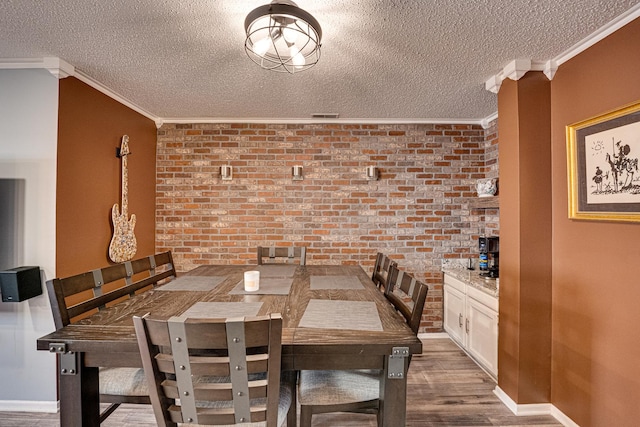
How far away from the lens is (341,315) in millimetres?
1519

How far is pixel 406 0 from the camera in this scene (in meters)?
1.55

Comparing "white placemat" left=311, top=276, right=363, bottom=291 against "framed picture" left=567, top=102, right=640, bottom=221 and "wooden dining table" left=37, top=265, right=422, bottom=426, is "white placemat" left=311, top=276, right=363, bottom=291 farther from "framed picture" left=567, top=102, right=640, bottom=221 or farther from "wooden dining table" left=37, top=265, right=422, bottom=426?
"framed picture" left=567, top=102, right=640, bottom=221

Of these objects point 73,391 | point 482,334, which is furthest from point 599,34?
point 73,391

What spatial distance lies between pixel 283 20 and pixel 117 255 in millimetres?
2388

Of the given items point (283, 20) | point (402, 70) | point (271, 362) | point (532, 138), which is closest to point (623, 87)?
point (532, 138)

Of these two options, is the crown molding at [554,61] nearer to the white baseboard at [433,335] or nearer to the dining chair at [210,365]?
the dining chair at [210,365]

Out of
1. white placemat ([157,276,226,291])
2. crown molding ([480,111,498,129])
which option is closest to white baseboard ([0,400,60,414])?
white placemat ([157,276,226,291])

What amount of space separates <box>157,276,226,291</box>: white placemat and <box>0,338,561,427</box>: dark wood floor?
2.92 feet

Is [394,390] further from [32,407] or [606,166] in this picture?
[32,407]

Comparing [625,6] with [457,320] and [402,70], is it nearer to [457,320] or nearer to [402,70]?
[402,70]

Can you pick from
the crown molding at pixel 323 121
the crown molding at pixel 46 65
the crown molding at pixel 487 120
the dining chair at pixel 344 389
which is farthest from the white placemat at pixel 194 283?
the crown molding at pixel 487 120

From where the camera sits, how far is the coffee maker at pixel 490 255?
119 inches

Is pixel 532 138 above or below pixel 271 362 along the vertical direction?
above

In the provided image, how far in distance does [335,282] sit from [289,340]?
0.99m
